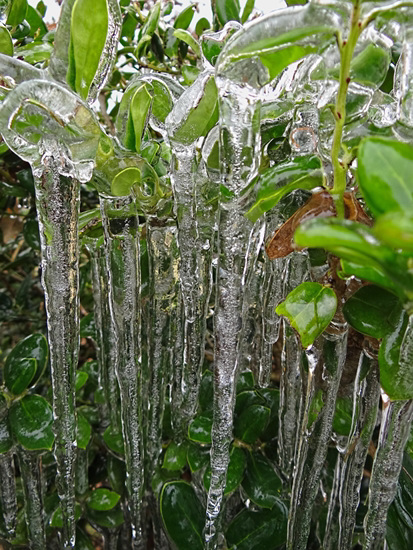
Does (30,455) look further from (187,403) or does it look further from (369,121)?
(369,121)

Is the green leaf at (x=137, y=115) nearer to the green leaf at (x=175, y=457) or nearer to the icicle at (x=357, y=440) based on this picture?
the icicle at (x=357, y=440)

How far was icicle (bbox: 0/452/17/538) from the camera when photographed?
90cm

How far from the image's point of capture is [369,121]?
2.02ft

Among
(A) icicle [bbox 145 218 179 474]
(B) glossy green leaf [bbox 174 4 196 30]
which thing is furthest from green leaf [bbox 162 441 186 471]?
(B) glossy green leaf [bbox 174 4 196 30]

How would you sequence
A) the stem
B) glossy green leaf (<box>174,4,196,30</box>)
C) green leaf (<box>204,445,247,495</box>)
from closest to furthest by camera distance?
the stem < green leaf (<box>204,445,247,495</box>) < glossy green leaf (<box>174,4,196,30</box>)

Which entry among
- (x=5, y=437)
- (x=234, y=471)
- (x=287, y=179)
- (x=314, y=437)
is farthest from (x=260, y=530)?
(x=287, y=179)

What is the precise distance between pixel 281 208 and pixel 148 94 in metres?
0.25

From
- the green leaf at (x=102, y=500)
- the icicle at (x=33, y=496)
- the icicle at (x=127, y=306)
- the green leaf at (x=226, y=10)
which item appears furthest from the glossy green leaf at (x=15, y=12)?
the green leaf at (x=102, y=500)

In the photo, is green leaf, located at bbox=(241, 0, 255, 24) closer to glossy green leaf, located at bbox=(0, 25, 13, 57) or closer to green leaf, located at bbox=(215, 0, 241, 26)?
green leaf, located at bbox=(215, 0, 241, 26)

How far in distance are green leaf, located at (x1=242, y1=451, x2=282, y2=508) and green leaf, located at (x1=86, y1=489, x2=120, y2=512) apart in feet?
0.93

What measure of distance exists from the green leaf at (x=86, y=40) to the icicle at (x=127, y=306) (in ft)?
0.54

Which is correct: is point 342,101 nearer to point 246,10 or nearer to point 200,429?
point 200,429

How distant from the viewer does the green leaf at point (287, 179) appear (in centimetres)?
54

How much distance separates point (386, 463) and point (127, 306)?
0.42m
